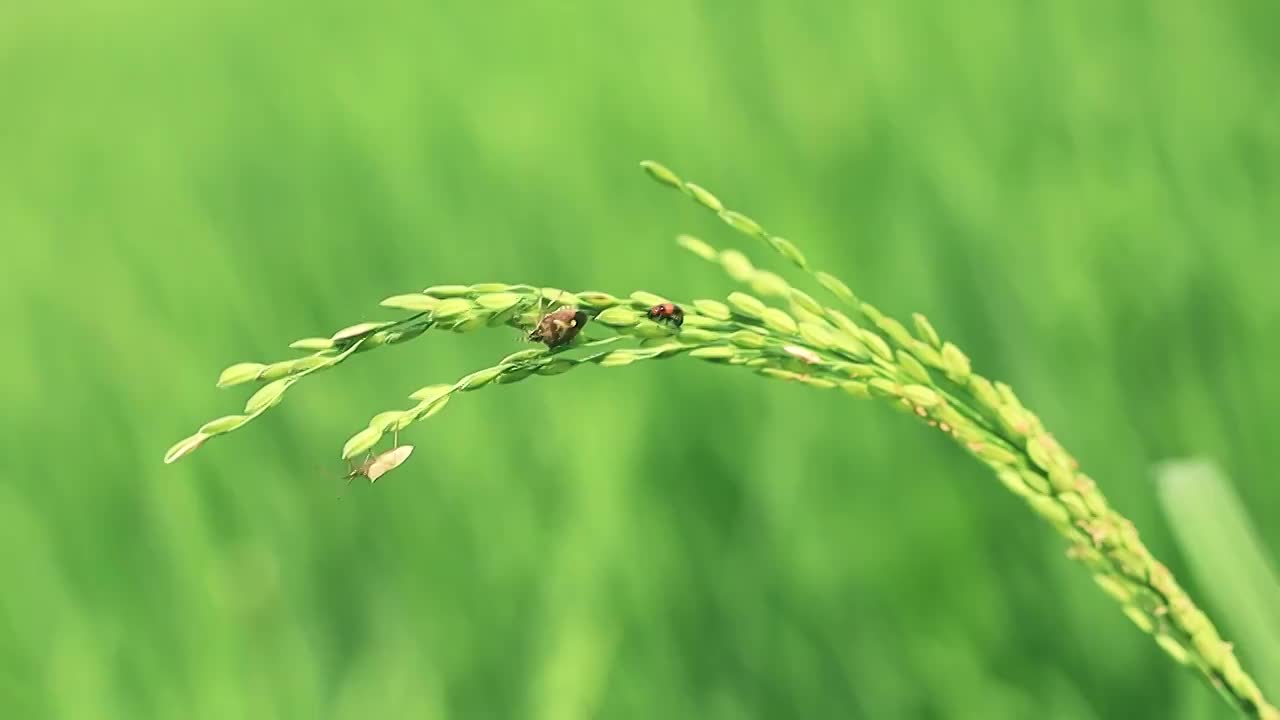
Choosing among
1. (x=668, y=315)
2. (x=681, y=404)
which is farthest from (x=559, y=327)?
(x=681, y=404)

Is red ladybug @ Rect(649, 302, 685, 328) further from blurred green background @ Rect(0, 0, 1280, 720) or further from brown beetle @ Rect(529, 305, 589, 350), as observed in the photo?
blurred green background @ Rect(0, 0, 1280, 720)

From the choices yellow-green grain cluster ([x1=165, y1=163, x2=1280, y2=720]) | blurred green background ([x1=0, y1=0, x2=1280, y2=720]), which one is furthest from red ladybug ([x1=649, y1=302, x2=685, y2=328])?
blurred green background ([x1=0, y1=0, x2=1280, y2=720])

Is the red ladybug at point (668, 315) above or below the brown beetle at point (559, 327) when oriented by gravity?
below

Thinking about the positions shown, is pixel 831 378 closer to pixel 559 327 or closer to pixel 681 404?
pixel 559 327

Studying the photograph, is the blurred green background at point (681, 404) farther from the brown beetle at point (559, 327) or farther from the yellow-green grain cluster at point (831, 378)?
the brown beetle at point (559, 327)

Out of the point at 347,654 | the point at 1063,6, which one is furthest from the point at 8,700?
the point at 1063,6

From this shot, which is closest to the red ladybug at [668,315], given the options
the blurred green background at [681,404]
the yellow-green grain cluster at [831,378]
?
the yellow-green grain cluster at [831,378]
